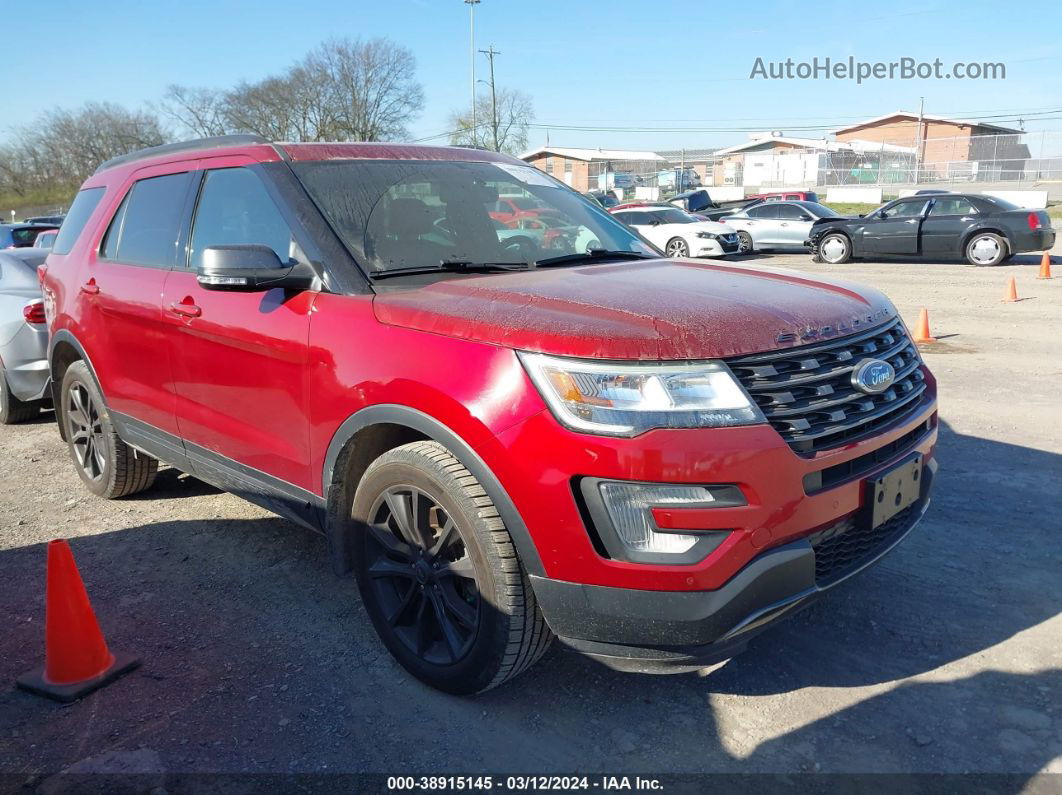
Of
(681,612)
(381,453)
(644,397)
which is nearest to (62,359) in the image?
(381,453)

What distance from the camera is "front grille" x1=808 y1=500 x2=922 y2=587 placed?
8.87ft

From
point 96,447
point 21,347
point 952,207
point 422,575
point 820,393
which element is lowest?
point 96,447

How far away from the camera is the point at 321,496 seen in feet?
10.9

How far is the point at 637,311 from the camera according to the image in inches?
105

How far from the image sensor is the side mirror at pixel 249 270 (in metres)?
3.19

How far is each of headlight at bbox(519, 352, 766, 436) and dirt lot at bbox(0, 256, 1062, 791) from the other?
3.61ft

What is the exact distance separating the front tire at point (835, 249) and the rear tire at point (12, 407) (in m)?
16.3

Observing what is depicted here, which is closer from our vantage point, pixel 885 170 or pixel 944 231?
pixel 944 231

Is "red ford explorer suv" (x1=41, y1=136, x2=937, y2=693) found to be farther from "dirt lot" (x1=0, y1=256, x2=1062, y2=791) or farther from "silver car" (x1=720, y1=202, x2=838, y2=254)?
"silver car" (x1=720, y1=202, x2=838, y2=254)

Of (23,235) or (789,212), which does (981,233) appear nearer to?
(789,212)

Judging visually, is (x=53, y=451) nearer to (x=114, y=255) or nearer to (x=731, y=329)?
(x=114, y=255)

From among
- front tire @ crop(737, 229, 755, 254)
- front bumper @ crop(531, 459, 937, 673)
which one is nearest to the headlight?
front bumper @ crop(531, 459, 937, 673)

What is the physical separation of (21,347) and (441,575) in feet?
17.9

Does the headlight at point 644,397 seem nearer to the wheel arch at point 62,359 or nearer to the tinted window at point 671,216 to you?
the wheel arch at point 62,359
